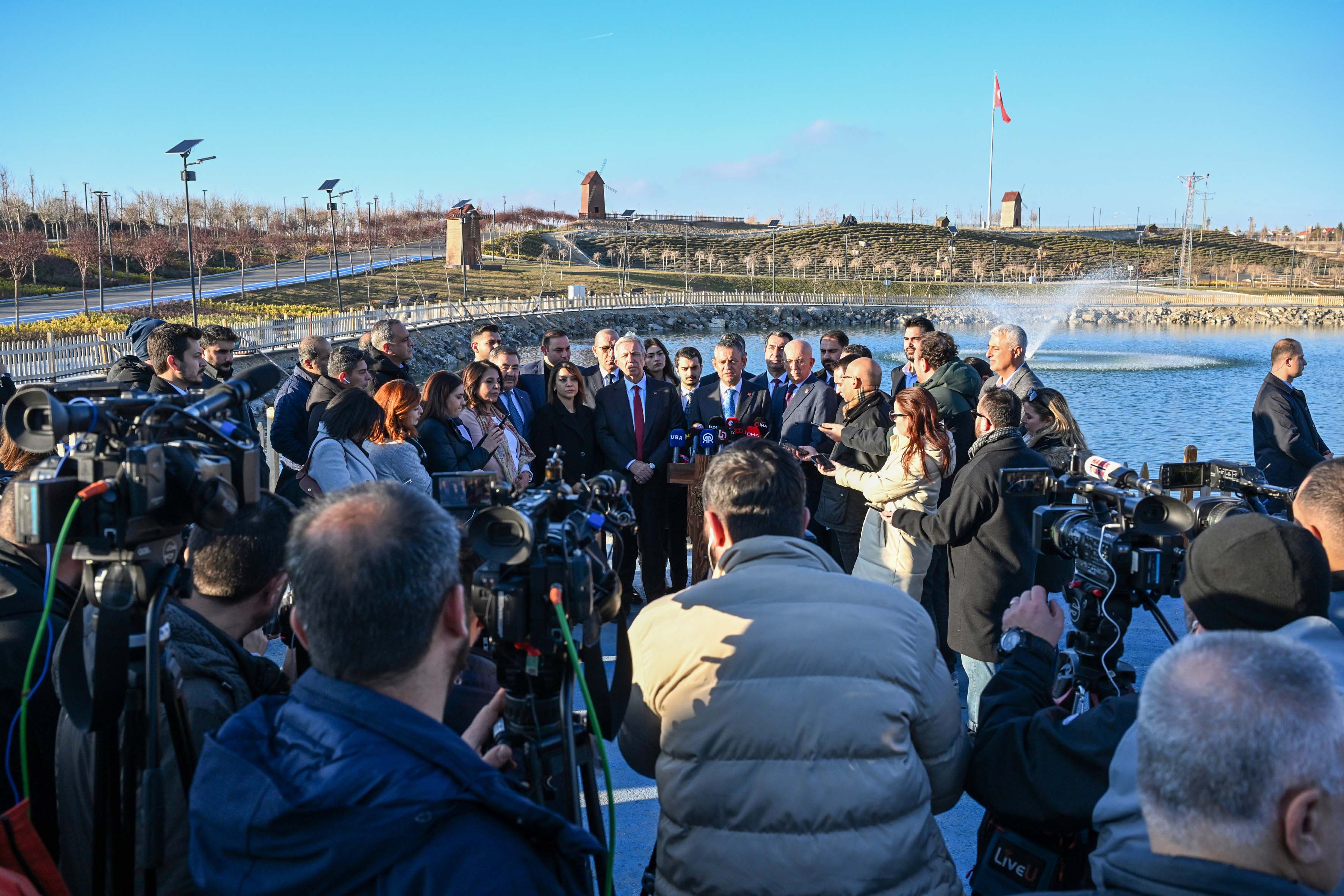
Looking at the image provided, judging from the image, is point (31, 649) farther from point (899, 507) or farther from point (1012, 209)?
point (1012, 209)

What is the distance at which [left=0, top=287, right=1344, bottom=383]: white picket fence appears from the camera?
2012 cm

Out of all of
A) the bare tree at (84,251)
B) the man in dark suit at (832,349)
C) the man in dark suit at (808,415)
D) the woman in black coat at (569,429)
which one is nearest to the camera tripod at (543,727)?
the man in dark suit at (808,415)

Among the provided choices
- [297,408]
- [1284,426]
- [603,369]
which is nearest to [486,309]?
[297,408]

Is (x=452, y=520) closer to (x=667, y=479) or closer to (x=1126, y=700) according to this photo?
(x=1126, y=700)

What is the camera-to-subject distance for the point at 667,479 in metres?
6.72

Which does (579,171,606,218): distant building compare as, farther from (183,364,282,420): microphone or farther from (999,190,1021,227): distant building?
(183,364,282,420): microphone

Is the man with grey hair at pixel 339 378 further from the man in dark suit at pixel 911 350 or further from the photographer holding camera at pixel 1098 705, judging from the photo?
the photographer holding camera at pixel 1098 705

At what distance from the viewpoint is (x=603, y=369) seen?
290 inches

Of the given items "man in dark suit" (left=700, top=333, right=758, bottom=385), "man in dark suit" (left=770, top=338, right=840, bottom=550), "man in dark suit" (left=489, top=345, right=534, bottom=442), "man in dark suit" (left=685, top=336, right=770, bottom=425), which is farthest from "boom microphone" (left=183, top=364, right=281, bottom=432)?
"man in dark suit" (left=700, top=333, right=758, bottom=385)

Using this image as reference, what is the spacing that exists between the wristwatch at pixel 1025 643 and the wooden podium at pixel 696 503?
368 centimetres

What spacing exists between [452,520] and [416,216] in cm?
9318

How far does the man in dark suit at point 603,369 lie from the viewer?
7.20 metres

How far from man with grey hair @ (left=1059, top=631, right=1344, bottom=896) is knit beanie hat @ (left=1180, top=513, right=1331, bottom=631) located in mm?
771

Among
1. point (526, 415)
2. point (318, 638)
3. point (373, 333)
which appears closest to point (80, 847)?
point (318, 638)
